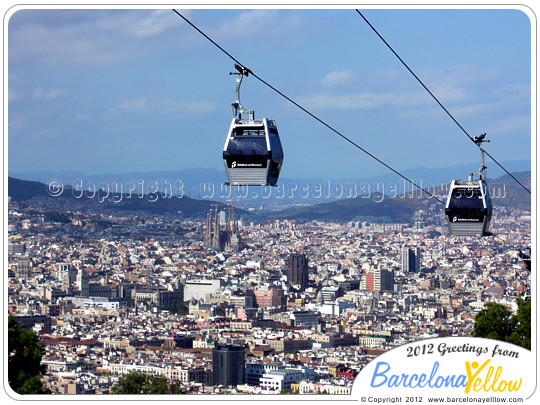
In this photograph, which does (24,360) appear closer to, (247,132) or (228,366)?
(247,132)

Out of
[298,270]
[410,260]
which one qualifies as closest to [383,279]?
[410,260]

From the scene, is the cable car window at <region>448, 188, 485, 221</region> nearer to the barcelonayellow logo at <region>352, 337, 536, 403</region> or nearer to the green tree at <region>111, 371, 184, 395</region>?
the barcelonayellow logo at <region>352, 337, 536, 403</region>

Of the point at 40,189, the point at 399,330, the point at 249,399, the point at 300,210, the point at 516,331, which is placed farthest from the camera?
the point at 300,210

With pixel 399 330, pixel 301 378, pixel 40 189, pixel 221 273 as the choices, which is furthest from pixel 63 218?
pixel 301 378

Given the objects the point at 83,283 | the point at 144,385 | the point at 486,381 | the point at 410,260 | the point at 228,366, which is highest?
the point at 410,260

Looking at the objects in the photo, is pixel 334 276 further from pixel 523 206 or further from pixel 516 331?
pixel 516 331

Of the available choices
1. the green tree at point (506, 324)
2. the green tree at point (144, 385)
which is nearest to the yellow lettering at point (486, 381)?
the green tree at point (506, 324)

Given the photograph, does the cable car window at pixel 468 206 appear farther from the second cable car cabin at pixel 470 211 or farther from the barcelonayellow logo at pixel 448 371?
the barcelonayellow logo at pixel 448 371
